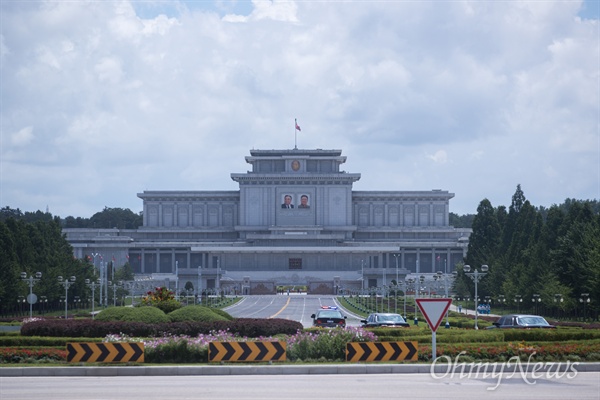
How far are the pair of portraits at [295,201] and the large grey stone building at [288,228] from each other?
0.14 meters

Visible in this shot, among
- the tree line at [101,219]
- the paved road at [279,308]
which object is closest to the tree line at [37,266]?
the paved road at [279,308]

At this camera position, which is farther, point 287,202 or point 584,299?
point 287,202

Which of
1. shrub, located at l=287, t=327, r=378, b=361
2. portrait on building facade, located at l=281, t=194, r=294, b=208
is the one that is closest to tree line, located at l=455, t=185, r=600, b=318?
shrub, located at l=287, t=327, r=378, b=361

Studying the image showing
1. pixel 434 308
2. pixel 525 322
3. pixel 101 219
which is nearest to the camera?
pixel 434 308

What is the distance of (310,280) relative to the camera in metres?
127

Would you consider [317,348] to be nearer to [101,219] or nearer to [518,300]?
[518,300]

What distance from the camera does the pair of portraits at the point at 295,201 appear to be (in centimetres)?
14575

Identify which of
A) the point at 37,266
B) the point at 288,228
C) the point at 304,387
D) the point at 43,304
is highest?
the point at 288,228

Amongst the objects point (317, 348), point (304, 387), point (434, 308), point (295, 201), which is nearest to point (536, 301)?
point (317, 348)

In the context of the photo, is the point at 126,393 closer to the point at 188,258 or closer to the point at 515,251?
the point at 515,251

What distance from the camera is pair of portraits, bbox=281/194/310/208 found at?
145750 millimetres

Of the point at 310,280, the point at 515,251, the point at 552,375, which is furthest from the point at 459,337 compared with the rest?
the point at 310,280

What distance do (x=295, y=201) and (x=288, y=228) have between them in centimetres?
524

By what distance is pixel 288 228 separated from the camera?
14238 cm
